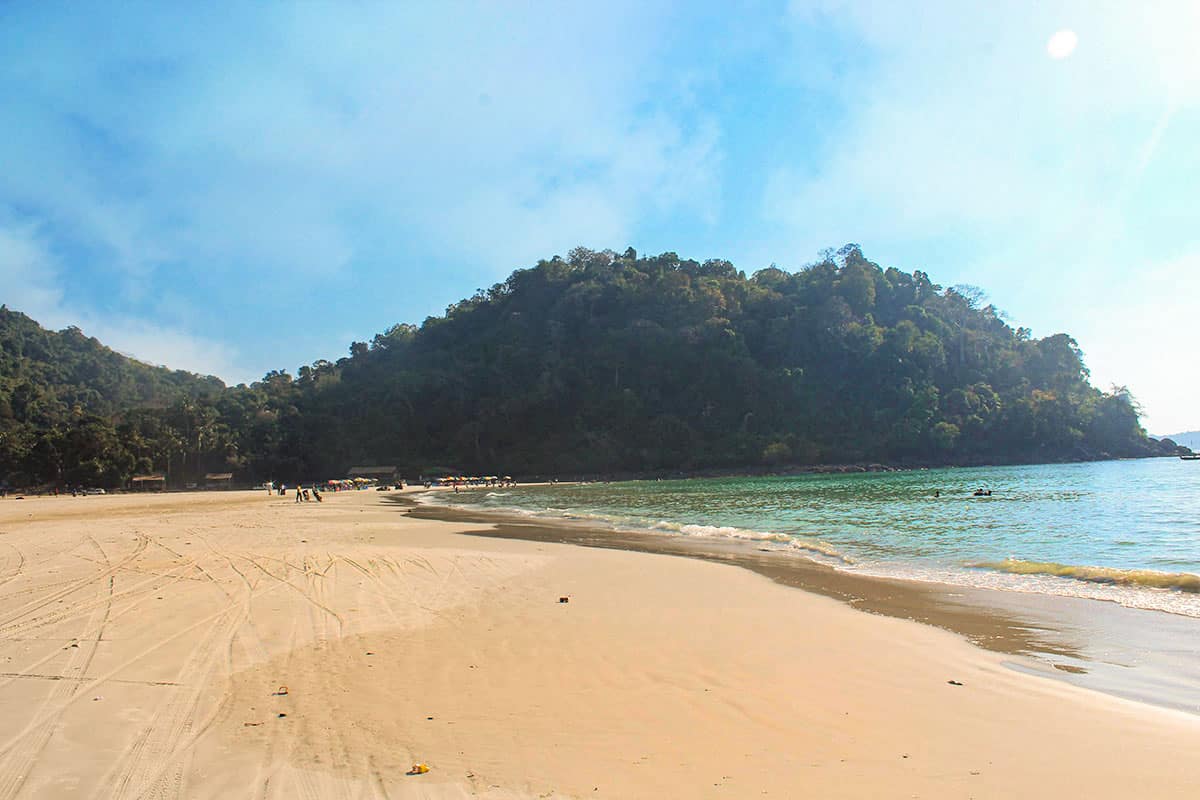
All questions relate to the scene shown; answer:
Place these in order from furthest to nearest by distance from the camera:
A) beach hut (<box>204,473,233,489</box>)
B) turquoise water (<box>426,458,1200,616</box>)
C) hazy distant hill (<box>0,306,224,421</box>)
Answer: hazy distant hill (<box>0,306,224,421</box>)
beach hut (<box>204,473,233,489</box>)
turquoise water (<box>426,458,1200,616</box>)

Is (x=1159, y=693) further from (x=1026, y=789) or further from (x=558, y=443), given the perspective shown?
(x=558, y=443)

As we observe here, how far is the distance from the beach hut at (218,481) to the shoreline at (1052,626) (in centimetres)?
8415

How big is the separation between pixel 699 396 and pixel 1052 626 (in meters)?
90.8

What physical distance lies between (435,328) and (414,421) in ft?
90.1

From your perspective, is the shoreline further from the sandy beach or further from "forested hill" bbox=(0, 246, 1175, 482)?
"forested hill" bbox=(0, 246, 1175, 482)

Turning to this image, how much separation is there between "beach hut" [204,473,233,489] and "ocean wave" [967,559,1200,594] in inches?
3417

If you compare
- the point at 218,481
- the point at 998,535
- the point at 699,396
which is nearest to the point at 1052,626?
the point at 998,535

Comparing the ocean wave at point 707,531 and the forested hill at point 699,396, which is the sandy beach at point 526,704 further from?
the forested hill at point 699,396

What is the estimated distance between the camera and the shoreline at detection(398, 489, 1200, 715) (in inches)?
224

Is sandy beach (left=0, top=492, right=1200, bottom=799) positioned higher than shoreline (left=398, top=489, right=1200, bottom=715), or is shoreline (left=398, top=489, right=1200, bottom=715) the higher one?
sandy beach (left=0, top=492, right=1200, bottom=799)

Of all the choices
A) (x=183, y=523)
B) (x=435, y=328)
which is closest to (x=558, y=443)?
(x=435, y=328)

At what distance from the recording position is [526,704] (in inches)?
192

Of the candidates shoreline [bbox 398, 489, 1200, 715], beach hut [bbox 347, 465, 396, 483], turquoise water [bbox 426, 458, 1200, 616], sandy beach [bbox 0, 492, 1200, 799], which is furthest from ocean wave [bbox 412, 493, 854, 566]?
beach hut [bbox 347, 465, 396, 483]

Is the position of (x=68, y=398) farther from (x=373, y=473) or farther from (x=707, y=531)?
(x=707, y=531)
